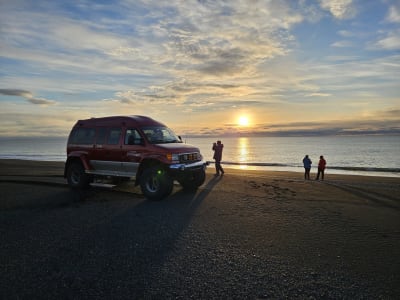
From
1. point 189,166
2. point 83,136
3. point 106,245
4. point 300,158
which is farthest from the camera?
point 300,158

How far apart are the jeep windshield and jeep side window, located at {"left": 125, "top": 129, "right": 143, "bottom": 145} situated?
0.27 meters

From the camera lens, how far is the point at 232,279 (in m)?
4.20

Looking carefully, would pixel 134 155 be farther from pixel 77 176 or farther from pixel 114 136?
pixel 77 176

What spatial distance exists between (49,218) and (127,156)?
322 cm

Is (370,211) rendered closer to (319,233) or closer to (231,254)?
(319,233)

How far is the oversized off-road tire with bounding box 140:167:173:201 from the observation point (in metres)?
9.27

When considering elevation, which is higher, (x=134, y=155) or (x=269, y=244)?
(x=134, y=155)

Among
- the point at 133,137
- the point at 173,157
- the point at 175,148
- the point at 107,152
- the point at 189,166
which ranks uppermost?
the point at 133,137

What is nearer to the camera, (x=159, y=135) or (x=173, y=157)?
(x=173, y=157)

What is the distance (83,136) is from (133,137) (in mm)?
2590

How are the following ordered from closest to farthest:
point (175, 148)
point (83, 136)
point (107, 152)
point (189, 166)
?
1. point (175, 148)
2. point (189, 166)
3. point (107, 152)
4. point (83, 136)

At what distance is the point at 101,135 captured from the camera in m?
10.6

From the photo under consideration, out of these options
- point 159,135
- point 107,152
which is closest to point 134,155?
point 159,135

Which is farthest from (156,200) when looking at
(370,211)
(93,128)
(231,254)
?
(370,211)
